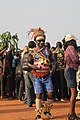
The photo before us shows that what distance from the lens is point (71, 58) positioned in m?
7.56

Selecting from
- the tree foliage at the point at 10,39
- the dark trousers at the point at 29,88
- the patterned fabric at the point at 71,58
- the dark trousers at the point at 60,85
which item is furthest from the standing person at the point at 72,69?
the tree foliage at the point at 10,39

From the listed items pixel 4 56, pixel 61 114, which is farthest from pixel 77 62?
pixel 4 56

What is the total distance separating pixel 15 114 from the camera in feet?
28.7

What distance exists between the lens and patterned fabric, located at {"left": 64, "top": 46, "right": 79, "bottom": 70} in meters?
7.54

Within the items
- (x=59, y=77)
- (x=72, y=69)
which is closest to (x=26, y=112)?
(x=72, y=69)

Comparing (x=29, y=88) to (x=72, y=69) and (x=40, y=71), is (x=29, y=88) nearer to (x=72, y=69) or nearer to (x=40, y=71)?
(x=40, y=71)

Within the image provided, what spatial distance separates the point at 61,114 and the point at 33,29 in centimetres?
208

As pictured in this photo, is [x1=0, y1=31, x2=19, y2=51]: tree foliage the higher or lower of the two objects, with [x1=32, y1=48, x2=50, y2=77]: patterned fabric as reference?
higher

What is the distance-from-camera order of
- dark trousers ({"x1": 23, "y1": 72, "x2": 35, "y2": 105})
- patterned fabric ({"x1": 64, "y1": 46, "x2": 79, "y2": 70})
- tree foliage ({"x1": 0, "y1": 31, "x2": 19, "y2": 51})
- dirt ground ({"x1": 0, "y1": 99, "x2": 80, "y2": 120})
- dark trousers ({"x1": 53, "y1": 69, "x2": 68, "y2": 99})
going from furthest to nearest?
tree foliage ({"x1": 0, "y1": 31, "x2": 19, "y2": 51}), dark trousers ({"x1": 53, "y1": 69, "x2": 68, "y2": 99}), dark trousers ({"x1": 23, "y1": 72, "x2": 35, "y2": 105}), dirt ground ({"x1": 0, "y1": 99, "x2": 80, "y2": 120}), patterned fabric ({"x1": 64, "y1": 46, "x2": 79, "y2": 70})

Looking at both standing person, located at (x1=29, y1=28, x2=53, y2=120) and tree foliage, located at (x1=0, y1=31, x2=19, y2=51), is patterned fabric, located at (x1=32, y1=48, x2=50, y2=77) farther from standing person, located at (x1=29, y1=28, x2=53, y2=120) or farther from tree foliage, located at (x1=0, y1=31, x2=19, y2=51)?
tree foliage, located at (x1=0, y1=31, x2=19, y2=51)

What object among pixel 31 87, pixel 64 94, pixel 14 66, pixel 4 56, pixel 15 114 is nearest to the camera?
pixel 15 114

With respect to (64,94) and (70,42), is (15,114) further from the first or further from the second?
(64,94)

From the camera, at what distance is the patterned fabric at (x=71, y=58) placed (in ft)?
24.7

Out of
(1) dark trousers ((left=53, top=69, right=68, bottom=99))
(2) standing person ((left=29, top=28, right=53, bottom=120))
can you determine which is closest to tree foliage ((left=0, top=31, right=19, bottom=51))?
(1) dark trousers ((left=53, top=69, right=68, bottom=99))
